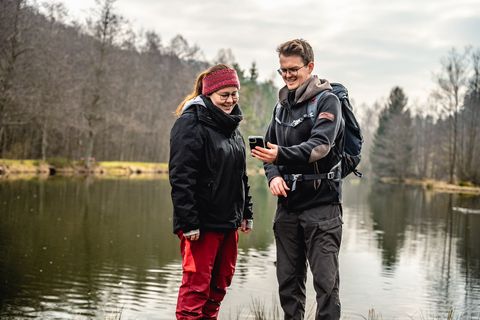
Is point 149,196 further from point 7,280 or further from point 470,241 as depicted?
point 7,280

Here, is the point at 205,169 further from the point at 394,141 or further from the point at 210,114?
the point at 394,141

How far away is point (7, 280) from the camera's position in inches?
340

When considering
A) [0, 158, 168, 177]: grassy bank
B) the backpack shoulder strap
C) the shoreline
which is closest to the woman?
the backpack shoulder strap

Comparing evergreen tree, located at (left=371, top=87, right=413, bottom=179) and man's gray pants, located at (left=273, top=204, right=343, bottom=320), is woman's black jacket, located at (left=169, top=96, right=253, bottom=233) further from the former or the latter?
evergreen tree, located at (left=371, top=87, right=413, bottom=179)

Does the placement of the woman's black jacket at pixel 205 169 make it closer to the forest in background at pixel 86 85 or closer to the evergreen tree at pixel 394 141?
the forest in background at pixel 86 85

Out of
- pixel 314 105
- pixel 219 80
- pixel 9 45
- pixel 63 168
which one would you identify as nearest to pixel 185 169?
pixel 219 80

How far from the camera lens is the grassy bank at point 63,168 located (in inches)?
1231

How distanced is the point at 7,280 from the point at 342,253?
7.28 metres

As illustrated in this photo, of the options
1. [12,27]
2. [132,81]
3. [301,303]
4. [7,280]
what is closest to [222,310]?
[7,280]

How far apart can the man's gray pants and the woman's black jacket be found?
1.15ft

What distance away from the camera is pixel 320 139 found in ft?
11.8

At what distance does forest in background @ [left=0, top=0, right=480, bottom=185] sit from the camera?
108 feet

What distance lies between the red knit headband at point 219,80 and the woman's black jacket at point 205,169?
87 millimetres

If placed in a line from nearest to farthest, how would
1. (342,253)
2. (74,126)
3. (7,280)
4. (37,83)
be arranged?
1. (7,280)
2. (342,253)
3. (37,83)
4. (74,126)
